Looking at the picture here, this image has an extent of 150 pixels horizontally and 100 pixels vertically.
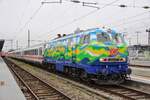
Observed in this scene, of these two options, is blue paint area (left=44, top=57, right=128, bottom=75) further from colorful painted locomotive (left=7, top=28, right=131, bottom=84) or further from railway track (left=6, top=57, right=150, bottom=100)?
railway track (left=6, top=57, right=150, bottom=100)

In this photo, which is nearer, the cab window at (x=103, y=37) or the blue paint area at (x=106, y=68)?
the blue paint area at (x=106, y=68)

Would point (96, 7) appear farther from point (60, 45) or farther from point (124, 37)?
point (124, 37)

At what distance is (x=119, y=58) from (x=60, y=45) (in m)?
7.87

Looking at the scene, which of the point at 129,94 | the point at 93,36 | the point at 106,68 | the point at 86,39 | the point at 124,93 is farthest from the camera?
the point at 86,39

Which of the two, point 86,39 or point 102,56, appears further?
point 86,39

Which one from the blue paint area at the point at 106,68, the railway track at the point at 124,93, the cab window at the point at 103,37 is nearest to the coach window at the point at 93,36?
the cab window at the point at 103,37

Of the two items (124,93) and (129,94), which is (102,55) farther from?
(129,94)

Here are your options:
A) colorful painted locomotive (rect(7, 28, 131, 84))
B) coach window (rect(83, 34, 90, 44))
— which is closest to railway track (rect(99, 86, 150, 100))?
colorful painted locomotive (rect(7, 28, 131, 84))

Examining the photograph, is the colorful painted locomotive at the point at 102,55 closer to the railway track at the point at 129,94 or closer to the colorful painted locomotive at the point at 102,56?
the colorful painted locomotive at the point at 102,56

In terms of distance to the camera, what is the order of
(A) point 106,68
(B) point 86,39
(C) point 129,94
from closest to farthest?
(C) point 129,94 < (A) point 106,68 < (B) point 86,39

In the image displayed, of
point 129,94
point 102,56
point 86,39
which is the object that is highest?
point 86,39

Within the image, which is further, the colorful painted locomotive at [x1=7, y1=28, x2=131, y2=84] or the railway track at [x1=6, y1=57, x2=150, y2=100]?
the colorful painted locomotive at [x1=7, y1=28, x2=131, y2=84]

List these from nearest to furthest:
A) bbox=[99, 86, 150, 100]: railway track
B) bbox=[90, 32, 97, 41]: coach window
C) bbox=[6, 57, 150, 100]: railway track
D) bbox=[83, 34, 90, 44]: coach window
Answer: bbox=[99, 86, 150, 100]: railway track < bbox=[6, 57, 150, 100]: railway track < bbox=[90, 32, 97, 41]: coach window < bbox=[83, 34, 90, 44]: coach window

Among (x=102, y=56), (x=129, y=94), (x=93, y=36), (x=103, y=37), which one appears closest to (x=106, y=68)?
(x=102, y=56)
